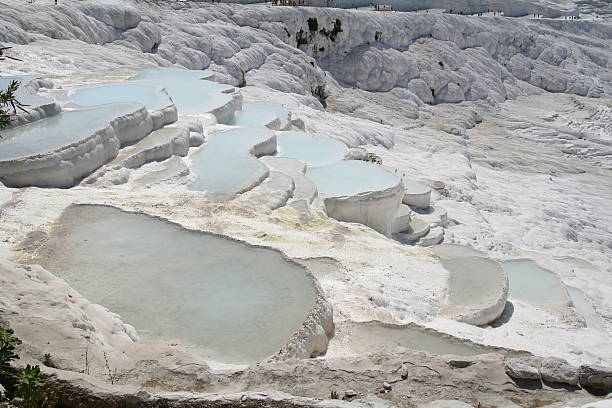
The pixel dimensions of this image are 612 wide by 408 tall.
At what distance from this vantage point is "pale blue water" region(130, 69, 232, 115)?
11.1 metres

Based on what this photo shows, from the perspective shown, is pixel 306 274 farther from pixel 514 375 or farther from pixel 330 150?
pixel 330 150

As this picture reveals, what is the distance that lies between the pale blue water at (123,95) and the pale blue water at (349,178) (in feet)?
9.16

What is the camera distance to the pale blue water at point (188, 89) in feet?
36.4

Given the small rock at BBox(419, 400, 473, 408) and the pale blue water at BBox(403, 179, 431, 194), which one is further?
the pale blue water at BBox(403, 179, 431, 194)

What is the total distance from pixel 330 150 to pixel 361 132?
4.91m

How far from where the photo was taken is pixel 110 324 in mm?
4258

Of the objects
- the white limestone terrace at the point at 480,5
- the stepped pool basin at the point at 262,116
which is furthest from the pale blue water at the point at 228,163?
the white limestone terrace at the point at 480,5

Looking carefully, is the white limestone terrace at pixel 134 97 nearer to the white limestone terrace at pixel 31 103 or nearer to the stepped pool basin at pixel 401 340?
the white limestone terrace at pixel 31 103

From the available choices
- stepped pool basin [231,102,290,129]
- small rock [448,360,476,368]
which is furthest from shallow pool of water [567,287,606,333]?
stepped pool basin [231,102,290,129]

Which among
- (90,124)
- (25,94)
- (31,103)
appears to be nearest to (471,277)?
(90,124)

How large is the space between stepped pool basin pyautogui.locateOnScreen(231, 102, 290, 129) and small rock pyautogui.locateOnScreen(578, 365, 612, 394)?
8.75 metres

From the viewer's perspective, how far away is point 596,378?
358cm

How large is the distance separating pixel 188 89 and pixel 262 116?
5.27 feet

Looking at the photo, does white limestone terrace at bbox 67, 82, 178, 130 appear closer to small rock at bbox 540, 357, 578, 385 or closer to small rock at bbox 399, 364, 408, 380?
small rock at bbox 399, 364, 408, 380
